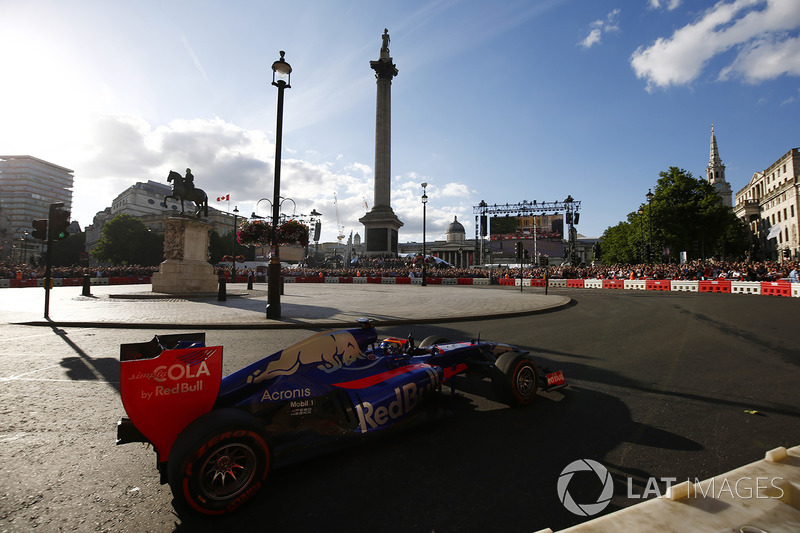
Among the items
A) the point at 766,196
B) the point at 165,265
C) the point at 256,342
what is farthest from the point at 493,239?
the point at 256,342

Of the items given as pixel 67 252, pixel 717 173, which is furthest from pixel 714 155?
pixel 67 252

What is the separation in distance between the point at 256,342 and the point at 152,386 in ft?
18.6

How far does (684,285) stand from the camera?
1078 inches

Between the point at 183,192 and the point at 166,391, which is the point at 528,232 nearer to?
the point at 183,192

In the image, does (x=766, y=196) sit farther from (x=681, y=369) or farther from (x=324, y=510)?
(x=324, y=510)

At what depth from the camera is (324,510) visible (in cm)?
236

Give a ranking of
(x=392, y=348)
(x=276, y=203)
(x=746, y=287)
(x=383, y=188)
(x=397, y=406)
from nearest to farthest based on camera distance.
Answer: (x=397, y=406), (x=392, y=348), (x=276, y=203), (x=746, y=287), (x=383, y=188)

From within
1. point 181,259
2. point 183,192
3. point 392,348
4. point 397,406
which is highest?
point 183,192

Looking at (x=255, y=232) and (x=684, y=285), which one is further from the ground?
(x=255, y=232)

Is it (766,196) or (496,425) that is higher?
(766,196)

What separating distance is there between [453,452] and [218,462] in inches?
72.5

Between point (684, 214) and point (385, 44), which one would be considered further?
point (385, 44)

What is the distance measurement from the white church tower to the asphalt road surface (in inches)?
4918

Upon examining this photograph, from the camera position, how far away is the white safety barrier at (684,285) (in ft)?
87.5
